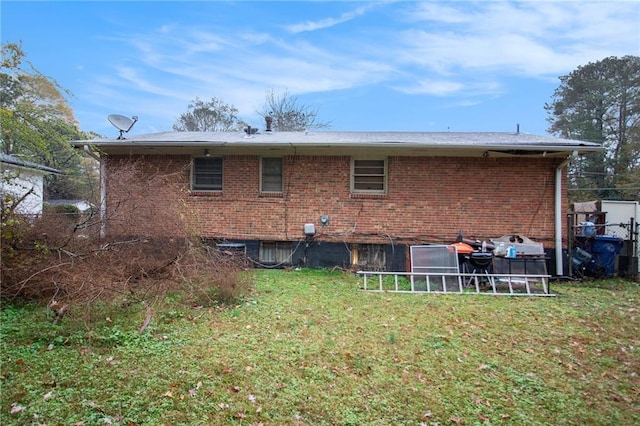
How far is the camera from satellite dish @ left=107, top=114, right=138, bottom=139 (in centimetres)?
927

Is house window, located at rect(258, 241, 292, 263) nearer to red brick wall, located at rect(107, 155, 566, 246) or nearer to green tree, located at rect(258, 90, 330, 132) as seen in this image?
red brick wall, located at rect(107, 155, 566, 246)

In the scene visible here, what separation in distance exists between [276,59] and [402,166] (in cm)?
859

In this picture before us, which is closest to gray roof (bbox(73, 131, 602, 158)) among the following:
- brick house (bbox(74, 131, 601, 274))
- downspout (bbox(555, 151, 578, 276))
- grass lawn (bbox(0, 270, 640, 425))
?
brick house (bbox(74, 131, 601, 274))

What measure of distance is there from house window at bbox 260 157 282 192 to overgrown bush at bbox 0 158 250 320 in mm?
3018

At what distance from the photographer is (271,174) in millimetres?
9203

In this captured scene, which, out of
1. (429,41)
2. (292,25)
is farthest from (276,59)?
(429,41)

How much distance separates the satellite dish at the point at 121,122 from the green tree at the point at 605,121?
2625 cm

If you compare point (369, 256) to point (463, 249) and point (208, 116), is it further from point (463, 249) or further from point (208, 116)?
point (208, 116)

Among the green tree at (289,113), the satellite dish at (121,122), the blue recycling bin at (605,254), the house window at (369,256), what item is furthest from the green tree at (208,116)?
the blue recycling bin at (605,254)

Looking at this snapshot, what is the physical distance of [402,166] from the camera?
878 centimetres

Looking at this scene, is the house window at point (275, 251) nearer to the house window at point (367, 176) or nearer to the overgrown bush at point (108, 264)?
the house window at point (367, 176)

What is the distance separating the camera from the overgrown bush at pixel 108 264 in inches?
180

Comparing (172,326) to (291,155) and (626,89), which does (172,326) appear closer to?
(291,155)

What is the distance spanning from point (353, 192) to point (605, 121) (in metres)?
25.6
